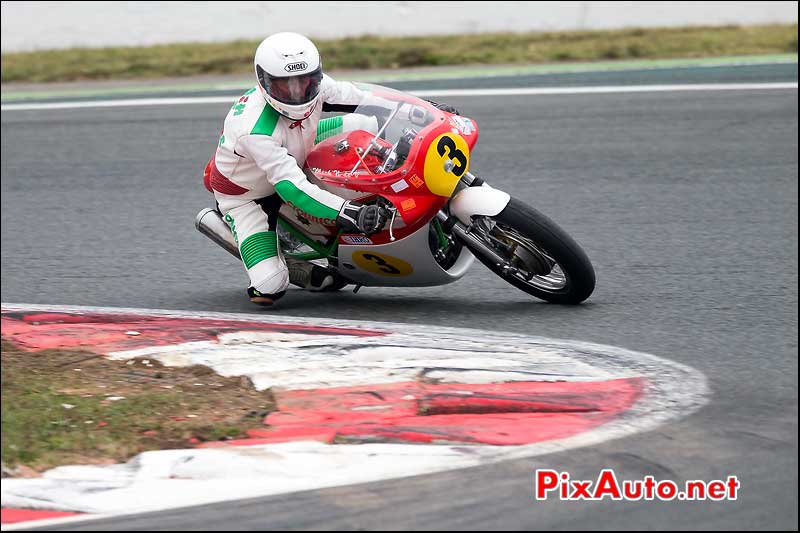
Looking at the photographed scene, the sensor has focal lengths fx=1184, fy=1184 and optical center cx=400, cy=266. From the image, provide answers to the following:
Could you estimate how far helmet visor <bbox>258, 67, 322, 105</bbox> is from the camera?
18.0 ft

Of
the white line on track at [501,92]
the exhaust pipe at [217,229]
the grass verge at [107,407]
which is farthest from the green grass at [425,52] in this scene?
the grass verge at [107,407]

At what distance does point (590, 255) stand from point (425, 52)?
256 inches

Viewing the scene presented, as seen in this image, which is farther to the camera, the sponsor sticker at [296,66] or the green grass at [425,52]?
the green grass at [425,52]

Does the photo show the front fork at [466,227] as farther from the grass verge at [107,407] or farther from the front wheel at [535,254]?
the grass verge at [107,407]

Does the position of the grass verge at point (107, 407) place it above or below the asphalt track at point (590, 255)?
below

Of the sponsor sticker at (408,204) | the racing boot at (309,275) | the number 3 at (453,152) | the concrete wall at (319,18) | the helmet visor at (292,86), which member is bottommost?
the racing boot at (309,275)

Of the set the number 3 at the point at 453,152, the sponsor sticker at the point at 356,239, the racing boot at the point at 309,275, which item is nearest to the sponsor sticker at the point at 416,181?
the number 3 at the point at 453,152

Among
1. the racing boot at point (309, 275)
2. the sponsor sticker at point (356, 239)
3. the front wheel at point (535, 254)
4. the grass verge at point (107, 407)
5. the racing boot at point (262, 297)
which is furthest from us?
the racing boot at point (309, 275)

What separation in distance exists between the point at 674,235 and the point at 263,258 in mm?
2614

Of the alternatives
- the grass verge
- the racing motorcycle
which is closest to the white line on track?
the racing motorcycle

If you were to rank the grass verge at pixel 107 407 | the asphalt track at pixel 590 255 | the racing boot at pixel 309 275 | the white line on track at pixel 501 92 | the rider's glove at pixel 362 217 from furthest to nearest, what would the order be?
the white line on track at pixel 501 92 → the racing boot at pixel 309 275 → the rider's glove at pixel 362 217 → the grass verge at pixel 107 407 → the asphalt track at pixel 590 255

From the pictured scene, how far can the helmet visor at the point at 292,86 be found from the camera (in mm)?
5477

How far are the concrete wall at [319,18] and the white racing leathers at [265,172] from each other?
7.25 m

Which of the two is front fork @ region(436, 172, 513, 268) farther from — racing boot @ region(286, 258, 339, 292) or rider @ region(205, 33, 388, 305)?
racing boot @ region(286, 258, 339, 292)
